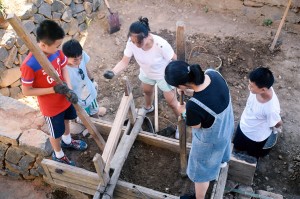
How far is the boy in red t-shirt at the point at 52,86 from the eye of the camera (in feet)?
9.78

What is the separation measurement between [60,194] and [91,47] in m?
3.32

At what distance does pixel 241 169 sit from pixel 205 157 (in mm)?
856

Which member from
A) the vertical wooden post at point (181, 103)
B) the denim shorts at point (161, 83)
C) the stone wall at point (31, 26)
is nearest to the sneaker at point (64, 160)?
the vertical wooden post at point (181, 103)

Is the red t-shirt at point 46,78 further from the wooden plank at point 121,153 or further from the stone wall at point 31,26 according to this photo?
the stone wall at point 31,26

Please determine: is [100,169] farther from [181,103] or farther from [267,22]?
[267,22]

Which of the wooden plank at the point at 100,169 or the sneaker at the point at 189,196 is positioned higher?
the wooden plank at the point at 100,169

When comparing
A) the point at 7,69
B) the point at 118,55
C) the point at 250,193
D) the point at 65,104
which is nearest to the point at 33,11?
the point at 7,69

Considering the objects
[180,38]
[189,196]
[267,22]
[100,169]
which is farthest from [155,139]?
[267,22]

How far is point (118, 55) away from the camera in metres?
6.64

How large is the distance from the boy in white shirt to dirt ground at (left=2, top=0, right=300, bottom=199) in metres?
0.54

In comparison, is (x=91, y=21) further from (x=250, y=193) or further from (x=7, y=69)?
(x=250, y=193)

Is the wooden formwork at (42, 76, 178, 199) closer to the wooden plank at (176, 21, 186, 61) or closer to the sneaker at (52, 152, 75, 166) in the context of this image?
the sneaker at (52, 152, 75, 166)

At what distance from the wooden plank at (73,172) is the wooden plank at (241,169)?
4.98ft

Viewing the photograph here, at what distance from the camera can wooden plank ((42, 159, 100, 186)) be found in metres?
3.63
